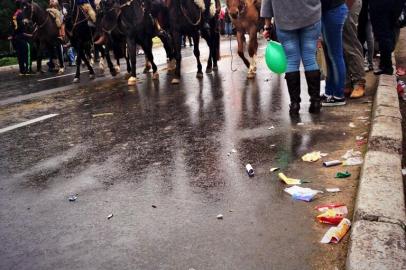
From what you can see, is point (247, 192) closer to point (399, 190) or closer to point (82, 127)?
point (399, 190)

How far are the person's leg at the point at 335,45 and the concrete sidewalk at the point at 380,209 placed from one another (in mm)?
1602

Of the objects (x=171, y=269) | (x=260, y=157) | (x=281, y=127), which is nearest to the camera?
(x=171, y=269)

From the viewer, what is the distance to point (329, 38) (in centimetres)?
585

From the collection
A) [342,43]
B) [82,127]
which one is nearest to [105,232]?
[82,127]

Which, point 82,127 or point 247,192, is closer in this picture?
point 247,192

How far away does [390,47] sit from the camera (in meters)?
6.65

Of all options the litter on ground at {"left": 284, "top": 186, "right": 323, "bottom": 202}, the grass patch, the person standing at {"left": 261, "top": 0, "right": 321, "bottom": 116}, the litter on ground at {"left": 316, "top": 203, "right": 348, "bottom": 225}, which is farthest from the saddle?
the litter on ground at {"left": 316, "top": 203, "right": 348, "bottom": 225}

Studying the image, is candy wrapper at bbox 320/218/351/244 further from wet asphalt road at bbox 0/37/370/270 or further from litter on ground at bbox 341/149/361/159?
litter on ground at bbox 341/149/361/159

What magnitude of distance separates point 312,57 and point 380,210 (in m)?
3.09

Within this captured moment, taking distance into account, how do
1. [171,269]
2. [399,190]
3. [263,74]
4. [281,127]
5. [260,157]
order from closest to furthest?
[171,269] < [399,190] < [260,157] < [281,127] < [263,74]

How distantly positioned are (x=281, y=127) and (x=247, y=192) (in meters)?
1.88

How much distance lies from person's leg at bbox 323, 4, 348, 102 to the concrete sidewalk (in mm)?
1602

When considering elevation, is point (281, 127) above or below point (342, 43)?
below

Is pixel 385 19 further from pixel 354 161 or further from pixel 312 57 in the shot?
pixel 354 161
